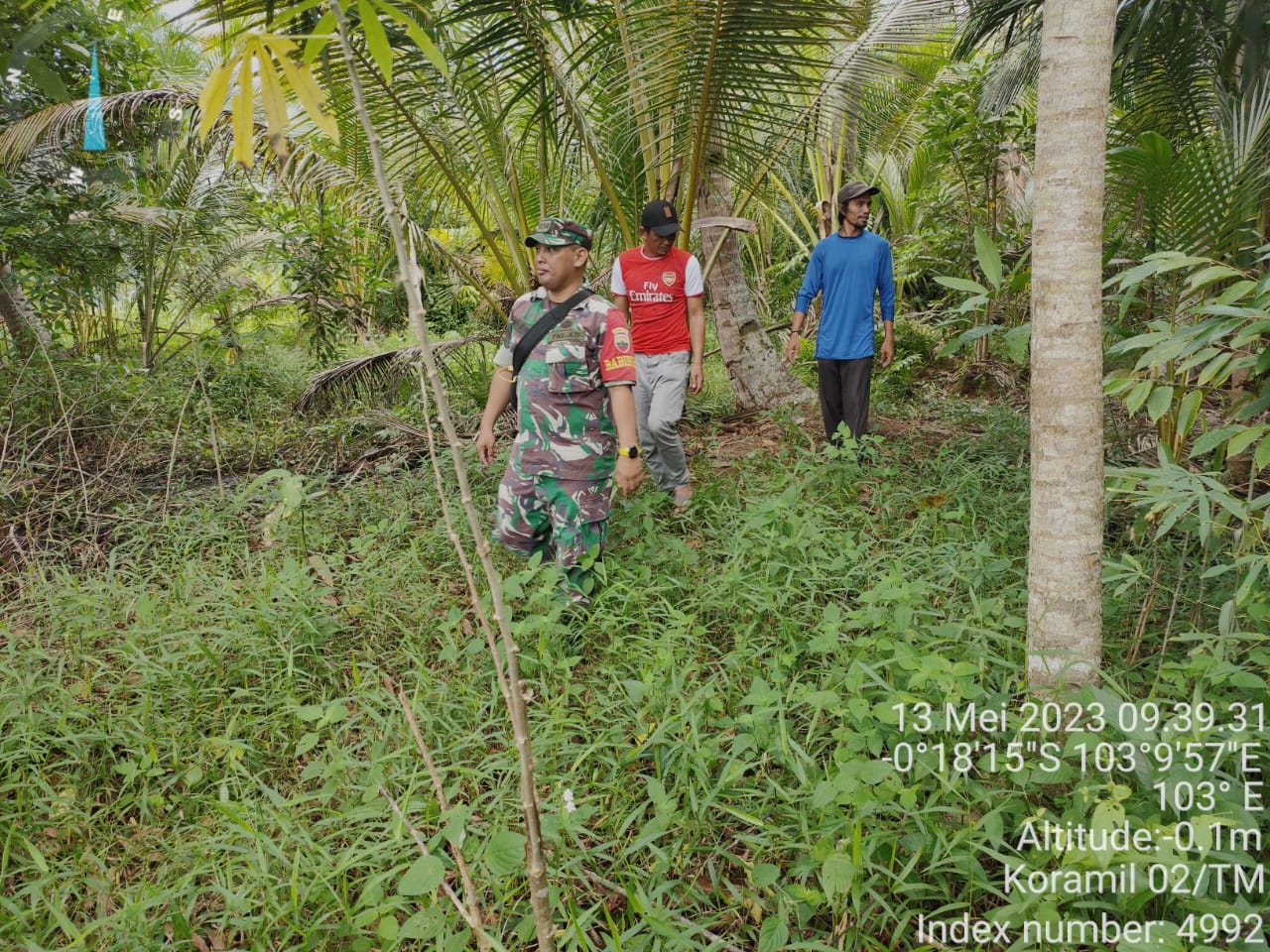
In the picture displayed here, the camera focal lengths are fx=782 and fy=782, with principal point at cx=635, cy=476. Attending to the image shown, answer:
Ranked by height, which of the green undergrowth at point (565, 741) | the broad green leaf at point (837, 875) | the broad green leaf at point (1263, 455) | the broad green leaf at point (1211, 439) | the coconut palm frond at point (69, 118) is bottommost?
the green undergrowth at point (565, 741)

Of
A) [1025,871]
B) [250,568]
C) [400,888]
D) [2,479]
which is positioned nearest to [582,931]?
[400,888]

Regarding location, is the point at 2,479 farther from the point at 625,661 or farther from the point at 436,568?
the point at 625,661

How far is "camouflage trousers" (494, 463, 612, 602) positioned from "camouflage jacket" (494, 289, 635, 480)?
5 cm

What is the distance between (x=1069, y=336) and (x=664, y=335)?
2.59 metres

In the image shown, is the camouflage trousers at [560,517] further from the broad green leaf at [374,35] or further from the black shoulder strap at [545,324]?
the broad green leaf at [374,35]

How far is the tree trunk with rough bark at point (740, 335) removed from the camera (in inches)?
220

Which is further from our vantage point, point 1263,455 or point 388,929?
point 1263,455

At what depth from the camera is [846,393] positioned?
4391mm

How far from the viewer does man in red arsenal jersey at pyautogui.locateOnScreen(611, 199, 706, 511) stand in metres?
4.05

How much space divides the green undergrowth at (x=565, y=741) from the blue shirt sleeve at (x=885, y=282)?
123 centimetres

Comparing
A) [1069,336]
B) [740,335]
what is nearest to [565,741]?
[1069,336]

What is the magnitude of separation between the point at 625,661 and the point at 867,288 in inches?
104

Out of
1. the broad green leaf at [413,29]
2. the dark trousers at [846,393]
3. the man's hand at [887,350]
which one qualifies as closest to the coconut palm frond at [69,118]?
the dark trousers at [846,393]

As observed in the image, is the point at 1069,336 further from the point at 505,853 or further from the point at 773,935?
the point at 505,853
